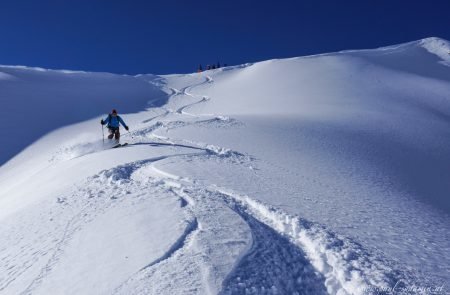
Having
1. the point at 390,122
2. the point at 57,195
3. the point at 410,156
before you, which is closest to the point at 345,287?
the point at 57,195

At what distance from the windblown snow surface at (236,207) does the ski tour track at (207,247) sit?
Result: 2cm

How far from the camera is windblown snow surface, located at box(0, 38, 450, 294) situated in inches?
194

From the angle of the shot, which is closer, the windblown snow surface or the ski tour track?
the ski tour track

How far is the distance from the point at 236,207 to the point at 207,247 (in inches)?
70.3

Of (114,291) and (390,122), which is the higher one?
(114,291)

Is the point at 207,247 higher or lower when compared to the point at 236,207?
higher

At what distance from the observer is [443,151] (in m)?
15.3

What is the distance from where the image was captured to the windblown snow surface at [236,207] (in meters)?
4.93

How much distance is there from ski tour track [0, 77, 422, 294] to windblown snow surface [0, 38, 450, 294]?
0.07ft

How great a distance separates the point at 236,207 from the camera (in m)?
7.12

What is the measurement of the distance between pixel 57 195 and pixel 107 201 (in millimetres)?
1546

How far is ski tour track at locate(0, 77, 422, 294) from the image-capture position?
4.71 meters

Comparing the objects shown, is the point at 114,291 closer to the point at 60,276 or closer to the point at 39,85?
the point at 60,276

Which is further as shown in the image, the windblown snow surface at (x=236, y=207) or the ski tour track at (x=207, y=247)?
the windblown snow surface at (x=236, y=207)
